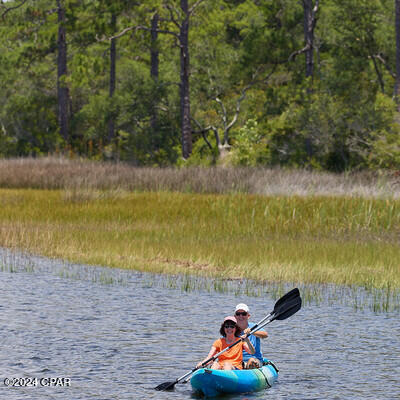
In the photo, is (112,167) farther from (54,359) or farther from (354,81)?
(54,359)

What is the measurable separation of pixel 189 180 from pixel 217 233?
8925 millimetres

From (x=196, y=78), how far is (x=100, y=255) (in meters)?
27.1

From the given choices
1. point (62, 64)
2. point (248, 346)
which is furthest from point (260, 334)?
point (62, 64)

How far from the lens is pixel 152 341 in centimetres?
1345

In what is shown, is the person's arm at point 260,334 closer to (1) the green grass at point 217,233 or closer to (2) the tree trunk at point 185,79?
(1) the green grass at point 217,233

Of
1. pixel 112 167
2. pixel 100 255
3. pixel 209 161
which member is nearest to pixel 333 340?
pixel 100 255

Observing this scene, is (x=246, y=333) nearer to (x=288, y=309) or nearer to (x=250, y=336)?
(x=250, y=336)

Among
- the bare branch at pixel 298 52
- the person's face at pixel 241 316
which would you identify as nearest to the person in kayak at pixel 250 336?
the person's face at pixel 241 316

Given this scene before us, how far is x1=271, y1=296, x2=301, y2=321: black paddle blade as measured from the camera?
12.4 m

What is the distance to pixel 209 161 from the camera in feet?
144

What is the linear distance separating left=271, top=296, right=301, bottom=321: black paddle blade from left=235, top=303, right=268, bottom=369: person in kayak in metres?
0.60

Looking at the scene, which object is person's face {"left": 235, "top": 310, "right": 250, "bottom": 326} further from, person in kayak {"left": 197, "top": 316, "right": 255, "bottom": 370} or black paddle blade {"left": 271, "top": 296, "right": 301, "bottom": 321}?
black paddle blade {"left": 271, "top": 296, "right": 301, "bottom": 321}

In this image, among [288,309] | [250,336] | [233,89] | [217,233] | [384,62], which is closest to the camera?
[250,336]

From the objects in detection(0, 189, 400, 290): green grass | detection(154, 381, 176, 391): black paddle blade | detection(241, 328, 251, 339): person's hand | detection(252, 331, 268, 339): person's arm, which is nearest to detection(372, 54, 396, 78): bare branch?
detection(0, 189, 400, 290): green grass
